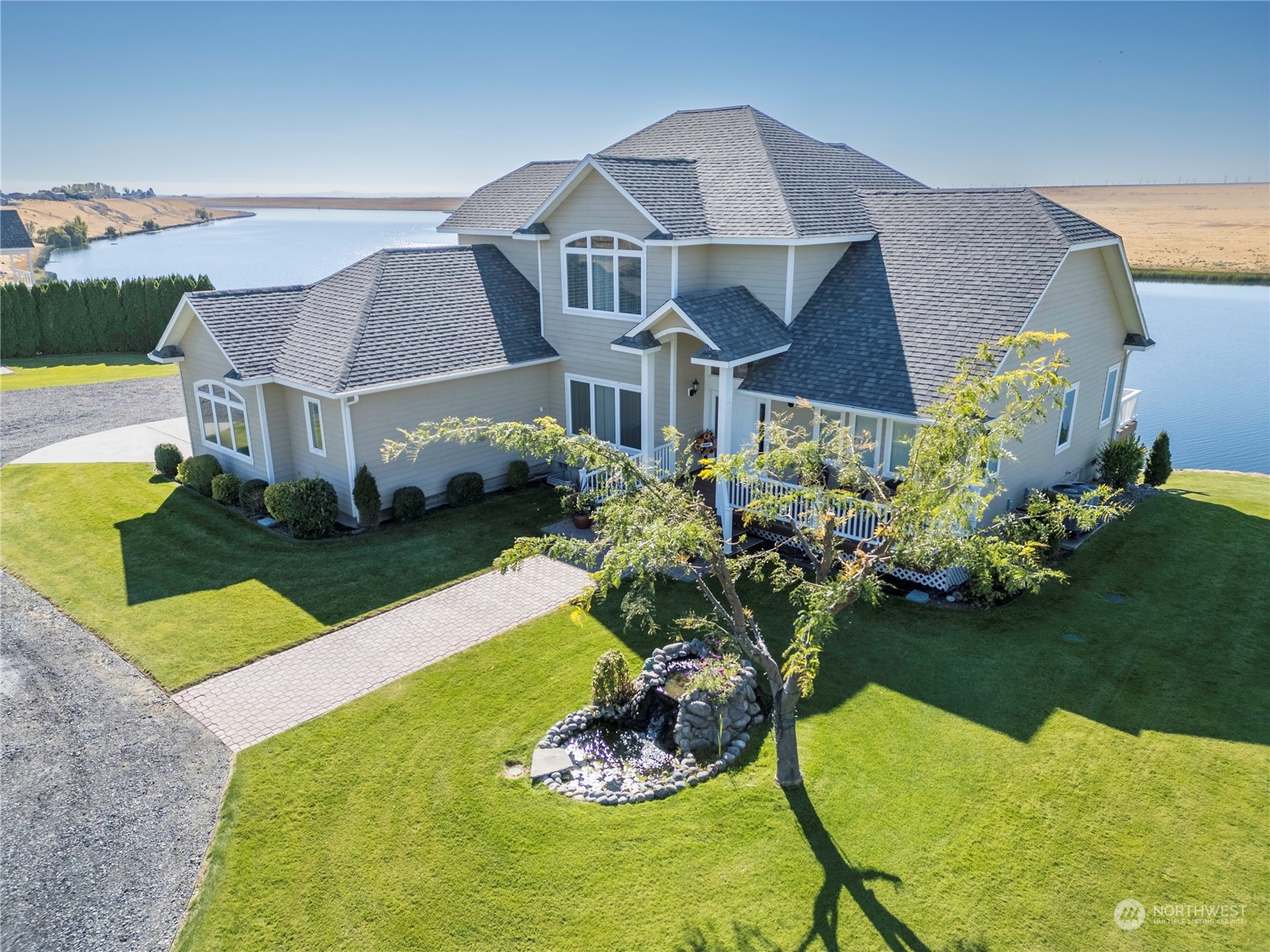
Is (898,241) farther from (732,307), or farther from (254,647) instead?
(254,647)

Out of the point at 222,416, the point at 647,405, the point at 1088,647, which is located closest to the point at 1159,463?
→ the point at 1088,647

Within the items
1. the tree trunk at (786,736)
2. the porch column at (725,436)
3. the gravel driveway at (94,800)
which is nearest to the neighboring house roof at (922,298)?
the porch column at (725,436)

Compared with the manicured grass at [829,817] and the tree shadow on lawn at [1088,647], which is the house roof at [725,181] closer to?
the tree shadow on lawn at [1088,647]

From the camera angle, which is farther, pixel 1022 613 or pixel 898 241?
pixel 898 241

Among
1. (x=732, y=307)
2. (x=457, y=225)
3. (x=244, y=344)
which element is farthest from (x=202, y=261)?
(x=732, y=307)

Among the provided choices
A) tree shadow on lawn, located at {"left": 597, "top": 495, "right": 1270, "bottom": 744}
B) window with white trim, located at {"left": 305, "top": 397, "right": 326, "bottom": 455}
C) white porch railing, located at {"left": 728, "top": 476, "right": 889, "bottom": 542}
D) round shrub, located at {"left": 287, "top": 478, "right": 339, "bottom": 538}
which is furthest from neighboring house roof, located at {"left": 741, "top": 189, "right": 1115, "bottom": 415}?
window with white trim, located at {"left": 305, "top": 397, "right": 326, "bottom": 455}

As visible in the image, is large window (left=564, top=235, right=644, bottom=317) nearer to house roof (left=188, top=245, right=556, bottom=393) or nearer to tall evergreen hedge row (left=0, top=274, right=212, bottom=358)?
house roof (left=188, top=245, right=556, bottom=393)

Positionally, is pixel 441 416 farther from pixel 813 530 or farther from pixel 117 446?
pixel 117 446
